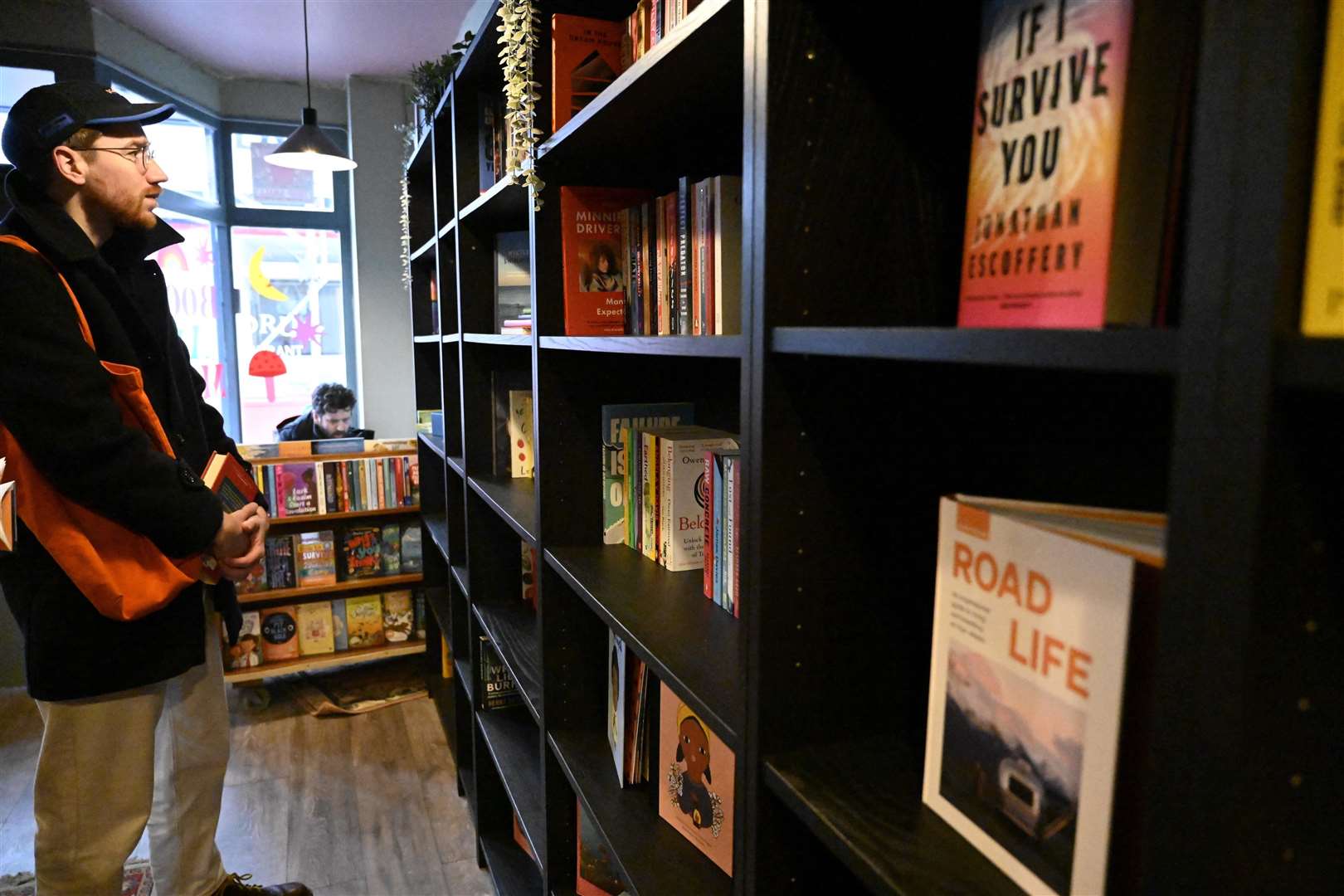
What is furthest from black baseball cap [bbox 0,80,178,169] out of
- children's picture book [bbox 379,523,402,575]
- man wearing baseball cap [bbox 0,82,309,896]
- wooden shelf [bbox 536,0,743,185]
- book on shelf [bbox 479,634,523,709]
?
children's picture book [bbox 379,523,402,575]

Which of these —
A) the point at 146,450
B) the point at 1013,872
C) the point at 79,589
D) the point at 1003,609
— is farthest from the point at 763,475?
the point at 79,589

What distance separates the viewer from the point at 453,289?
8.00 feet

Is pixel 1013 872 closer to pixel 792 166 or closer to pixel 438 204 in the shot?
pixel 792 166

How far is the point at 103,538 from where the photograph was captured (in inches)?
64.0

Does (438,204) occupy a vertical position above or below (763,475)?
above

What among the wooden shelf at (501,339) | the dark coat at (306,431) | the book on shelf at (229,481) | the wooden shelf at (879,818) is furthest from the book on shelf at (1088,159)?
the dark coat at (306,431)

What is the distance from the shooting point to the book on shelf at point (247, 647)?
3.36m

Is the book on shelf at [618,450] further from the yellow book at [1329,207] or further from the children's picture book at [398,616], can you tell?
the children's picture book at [398,616]

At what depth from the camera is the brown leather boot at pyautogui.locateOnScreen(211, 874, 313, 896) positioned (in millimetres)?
2100

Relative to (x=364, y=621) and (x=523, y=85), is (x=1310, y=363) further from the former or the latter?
(x=364, y=621)

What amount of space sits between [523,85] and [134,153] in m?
1.06

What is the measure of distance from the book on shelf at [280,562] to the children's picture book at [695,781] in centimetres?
268

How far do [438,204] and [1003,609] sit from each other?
2263mm

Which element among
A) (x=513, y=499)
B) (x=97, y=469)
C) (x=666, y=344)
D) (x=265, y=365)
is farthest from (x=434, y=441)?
(x=265, y=365)
